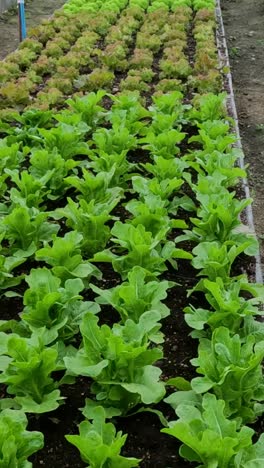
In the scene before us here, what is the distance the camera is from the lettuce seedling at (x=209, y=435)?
98.9 inches

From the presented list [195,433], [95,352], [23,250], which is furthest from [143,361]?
[23,250]

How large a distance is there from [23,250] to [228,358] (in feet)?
5.79

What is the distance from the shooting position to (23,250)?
423cm

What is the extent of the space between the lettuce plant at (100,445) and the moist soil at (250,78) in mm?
3194

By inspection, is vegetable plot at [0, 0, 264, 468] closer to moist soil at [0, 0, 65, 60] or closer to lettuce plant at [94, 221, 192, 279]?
lettuce plant at [94, 221, 192, 279]

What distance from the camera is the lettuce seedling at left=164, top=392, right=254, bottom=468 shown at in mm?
2512

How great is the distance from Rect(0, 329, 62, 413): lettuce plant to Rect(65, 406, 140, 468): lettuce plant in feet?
1.14

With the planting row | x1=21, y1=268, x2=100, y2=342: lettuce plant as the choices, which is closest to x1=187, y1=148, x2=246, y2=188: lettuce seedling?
x1=21, y1=268, x2=100, y2=342: lettuce plant

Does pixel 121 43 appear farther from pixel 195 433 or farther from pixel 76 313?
pixel 195 433

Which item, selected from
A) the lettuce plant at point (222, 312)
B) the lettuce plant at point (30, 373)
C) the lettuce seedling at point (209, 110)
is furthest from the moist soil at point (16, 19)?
the lettuce plant at point (30, 373)

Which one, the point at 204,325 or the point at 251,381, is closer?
the point at 251,381

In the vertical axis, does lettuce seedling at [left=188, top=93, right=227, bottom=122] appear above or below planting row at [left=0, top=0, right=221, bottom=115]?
above

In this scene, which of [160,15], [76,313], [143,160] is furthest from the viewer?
[160,15]

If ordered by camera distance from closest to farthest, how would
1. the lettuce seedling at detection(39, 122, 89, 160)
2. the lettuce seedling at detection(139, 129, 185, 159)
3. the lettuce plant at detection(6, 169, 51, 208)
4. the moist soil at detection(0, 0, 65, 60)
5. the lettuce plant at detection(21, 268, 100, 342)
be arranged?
the lettuce plant at detection(21, 268, 100, 342) → the lettuce plant at detection(6, 169, 51, 208) → the lettuce seedling at detection(39, 122, 89, 160) → the lettuce seedling at detection(139, 129, 185, 159) → the moist soil at detection(0, 0, 65, 60)
